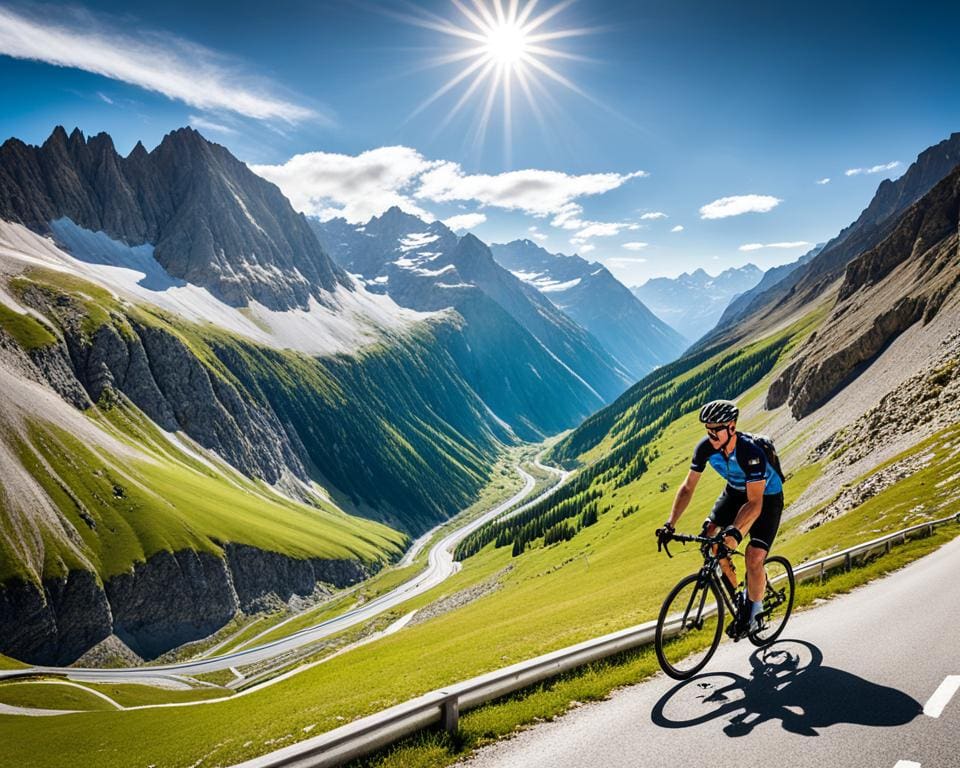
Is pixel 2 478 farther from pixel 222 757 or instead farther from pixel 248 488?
pixel 222 757

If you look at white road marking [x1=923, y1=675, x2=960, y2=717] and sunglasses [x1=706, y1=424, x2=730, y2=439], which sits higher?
sunglasses [x1=706, y1=424, x2=730, y2=439]

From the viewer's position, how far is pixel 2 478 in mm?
98500

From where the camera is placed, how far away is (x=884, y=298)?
10850cm

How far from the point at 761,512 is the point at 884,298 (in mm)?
124254

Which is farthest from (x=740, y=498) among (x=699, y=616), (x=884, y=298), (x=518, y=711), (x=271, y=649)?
(x=271, y=649)

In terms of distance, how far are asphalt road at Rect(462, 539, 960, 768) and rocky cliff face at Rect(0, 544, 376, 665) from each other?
385 ft

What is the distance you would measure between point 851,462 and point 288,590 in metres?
130

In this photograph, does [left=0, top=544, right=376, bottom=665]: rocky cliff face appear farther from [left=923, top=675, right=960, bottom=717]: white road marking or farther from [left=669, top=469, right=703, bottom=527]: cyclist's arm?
[left=923, top=675, right=960, bottom=717]: white road marking

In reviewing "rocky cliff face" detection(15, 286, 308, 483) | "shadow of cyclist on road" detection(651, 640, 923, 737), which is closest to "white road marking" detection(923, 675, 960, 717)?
"shadow of cyclist on road" detection(651, 640, 923, 737)

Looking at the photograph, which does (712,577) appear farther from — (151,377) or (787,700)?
(151,377)

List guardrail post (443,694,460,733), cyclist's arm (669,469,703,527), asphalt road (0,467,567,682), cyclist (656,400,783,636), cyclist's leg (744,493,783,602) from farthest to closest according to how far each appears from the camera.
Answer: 1. asphalt road (0,467,567,682)
2. cyclist's arm (669,469,703,527)
3. cyclist's leg (744,493,783,602)
4. cyclist (656,400,783,636)
5. guardrail post (443,694,460,733)

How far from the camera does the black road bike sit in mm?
10539

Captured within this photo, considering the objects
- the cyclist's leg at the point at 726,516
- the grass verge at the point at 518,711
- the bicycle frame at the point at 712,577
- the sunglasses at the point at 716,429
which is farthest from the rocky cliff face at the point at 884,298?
the grass verge at the point at 518,711

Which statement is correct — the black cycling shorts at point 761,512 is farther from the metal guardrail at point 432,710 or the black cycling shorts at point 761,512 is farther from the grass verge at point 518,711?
Result: the grass verge at point 518,711
